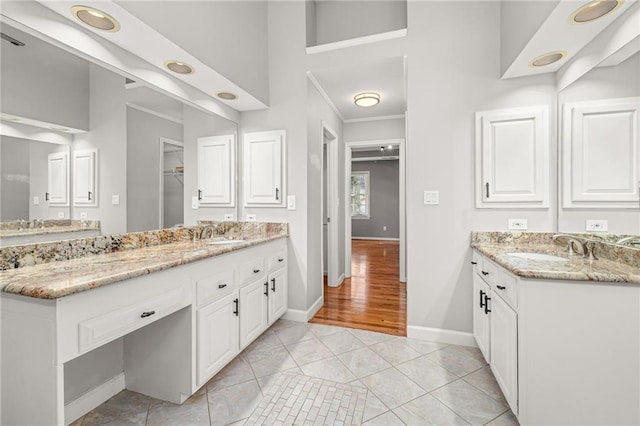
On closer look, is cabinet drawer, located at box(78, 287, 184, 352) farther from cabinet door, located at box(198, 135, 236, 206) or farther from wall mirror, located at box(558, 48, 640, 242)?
wall mirror, located at box(558, 48, 640, 242)

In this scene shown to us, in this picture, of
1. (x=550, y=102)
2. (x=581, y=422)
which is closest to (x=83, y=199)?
(x=581, y=422)

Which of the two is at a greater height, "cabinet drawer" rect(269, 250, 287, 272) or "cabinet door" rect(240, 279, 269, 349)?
"cabinet drawer" rect(269, 250, 287, 272)

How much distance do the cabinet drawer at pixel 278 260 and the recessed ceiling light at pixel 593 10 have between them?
2.57 m

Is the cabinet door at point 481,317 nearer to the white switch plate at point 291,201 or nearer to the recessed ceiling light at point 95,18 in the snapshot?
the white switch plate at point 291,201

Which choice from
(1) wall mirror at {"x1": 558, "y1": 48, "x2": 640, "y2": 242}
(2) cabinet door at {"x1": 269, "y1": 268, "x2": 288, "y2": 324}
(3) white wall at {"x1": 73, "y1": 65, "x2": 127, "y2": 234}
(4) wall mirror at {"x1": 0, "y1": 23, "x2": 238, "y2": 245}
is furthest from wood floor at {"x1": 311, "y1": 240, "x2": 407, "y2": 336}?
(3) white wall at {"x1": 73, "y1": 65, "x2": 127, "y2": 234}

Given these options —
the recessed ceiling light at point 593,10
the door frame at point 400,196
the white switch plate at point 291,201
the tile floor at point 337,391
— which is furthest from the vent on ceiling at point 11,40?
the door frame at point 400,196

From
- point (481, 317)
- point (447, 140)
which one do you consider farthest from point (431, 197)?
point (481, 317)

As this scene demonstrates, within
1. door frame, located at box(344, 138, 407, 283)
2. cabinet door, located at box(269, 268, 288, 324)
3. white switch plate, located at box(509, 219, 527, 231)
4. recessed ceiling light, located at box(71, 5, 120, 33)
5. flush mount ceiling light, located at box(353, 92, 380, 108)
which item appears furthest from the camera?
door frame, located at box(344, 138, 407, 283)

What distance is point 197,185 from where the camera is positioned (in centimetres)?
258

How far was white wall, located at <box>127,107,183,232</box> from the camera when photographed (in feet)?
6.21

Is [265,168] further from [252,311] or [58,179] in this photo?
[58,179]

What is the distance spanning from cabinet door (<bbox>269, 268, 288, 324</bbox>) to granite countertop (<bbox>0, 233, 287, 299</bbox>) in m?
0.85

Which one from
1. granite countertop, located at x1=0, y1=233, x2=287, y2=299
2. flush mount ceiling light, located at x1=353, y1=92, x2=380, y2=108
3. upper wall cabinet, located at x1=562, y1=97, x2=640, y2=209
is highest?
flush mount ceiling light, located at x1=353, y1=92, x2=380, y2=108

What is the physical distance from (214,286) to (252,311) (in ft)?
1.79
